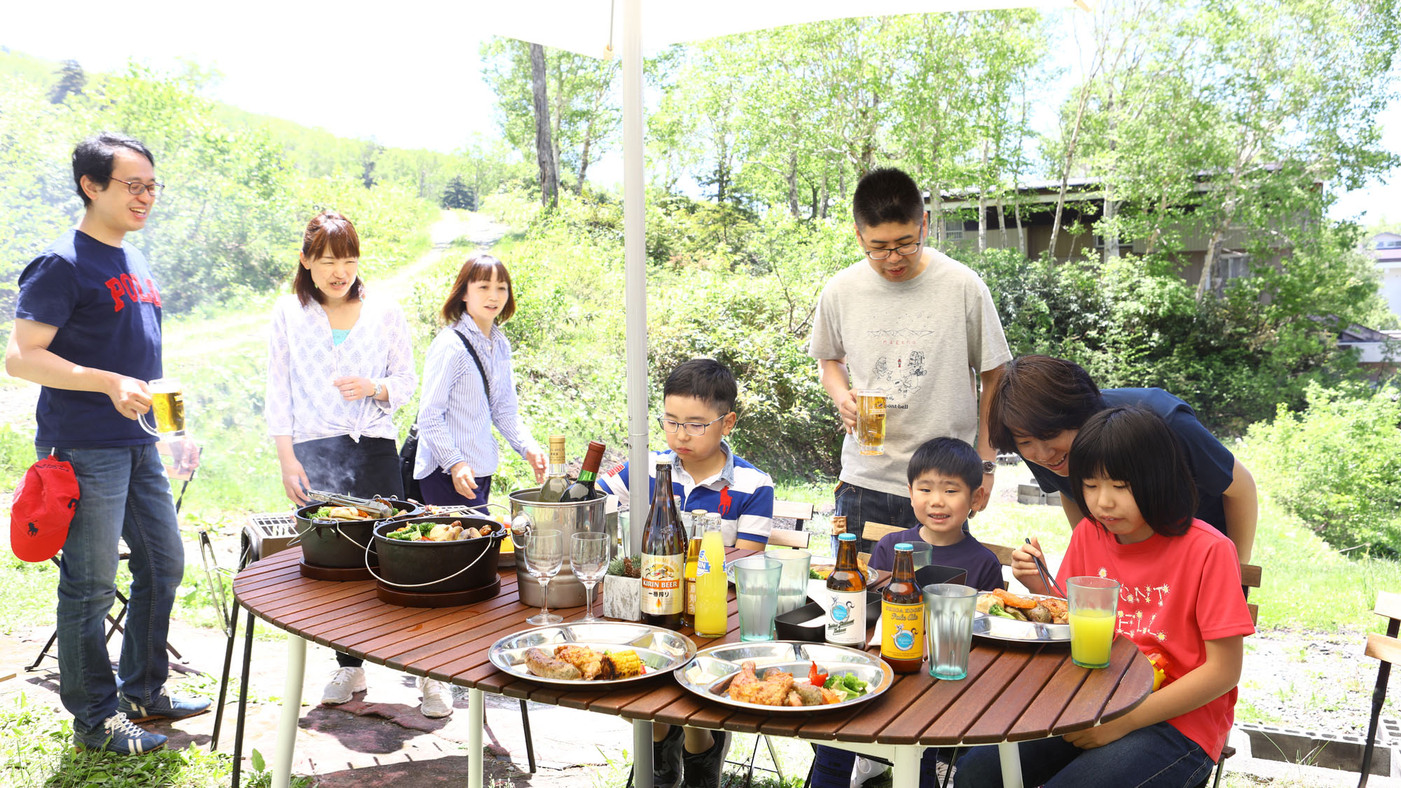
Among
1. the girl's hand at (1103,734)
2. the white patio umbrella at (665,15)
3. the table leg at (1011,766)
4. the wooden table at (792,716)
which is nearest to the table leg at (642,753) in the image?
the wooden table at (792,716)

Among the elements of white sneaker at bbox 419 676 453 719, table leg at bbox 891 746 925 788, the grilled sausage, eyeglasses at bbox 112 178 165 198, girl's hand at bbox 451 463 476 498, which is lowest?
white sneaker at bbox 419 676 453 719

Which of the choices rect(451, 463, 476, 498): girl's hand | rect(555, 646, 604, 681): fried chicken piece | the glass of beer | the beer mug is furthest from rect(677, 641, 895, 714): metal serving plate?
rect(451, 463, 476, 498): girl's hand

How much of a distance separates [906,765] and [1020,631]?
0.45 meters

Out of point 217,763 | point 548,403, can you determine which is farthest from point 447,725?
point 548,403

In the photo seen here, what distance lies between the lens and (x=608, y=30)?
263 cm

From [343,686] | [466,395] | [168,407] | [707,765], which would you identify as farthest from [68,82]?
[707,765]

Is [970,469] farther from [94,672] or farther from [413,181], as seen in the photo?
[413,181]

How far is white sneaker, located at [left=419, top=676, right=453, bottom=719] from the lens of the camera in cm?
329

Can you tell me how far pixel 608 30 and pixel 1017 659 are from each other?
1.95 metres

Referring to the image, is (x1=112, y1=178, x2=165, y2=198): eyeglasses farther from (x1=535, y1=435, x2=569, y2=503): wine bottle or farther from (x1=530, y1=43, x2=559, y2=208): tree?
(x1=530, y1=43, x2=559, y2=208): tree

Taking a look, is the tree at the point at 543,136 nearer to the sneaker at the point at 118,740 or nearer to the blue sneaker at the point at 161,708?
the blue sneaker at the point at 161,708

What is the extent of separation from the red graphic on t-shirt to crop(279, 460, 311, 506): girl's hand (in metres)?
0.67

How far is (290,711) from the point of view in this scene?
202 cm

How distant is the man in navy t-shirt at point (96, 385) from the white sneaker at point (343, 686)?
1.85 ft
